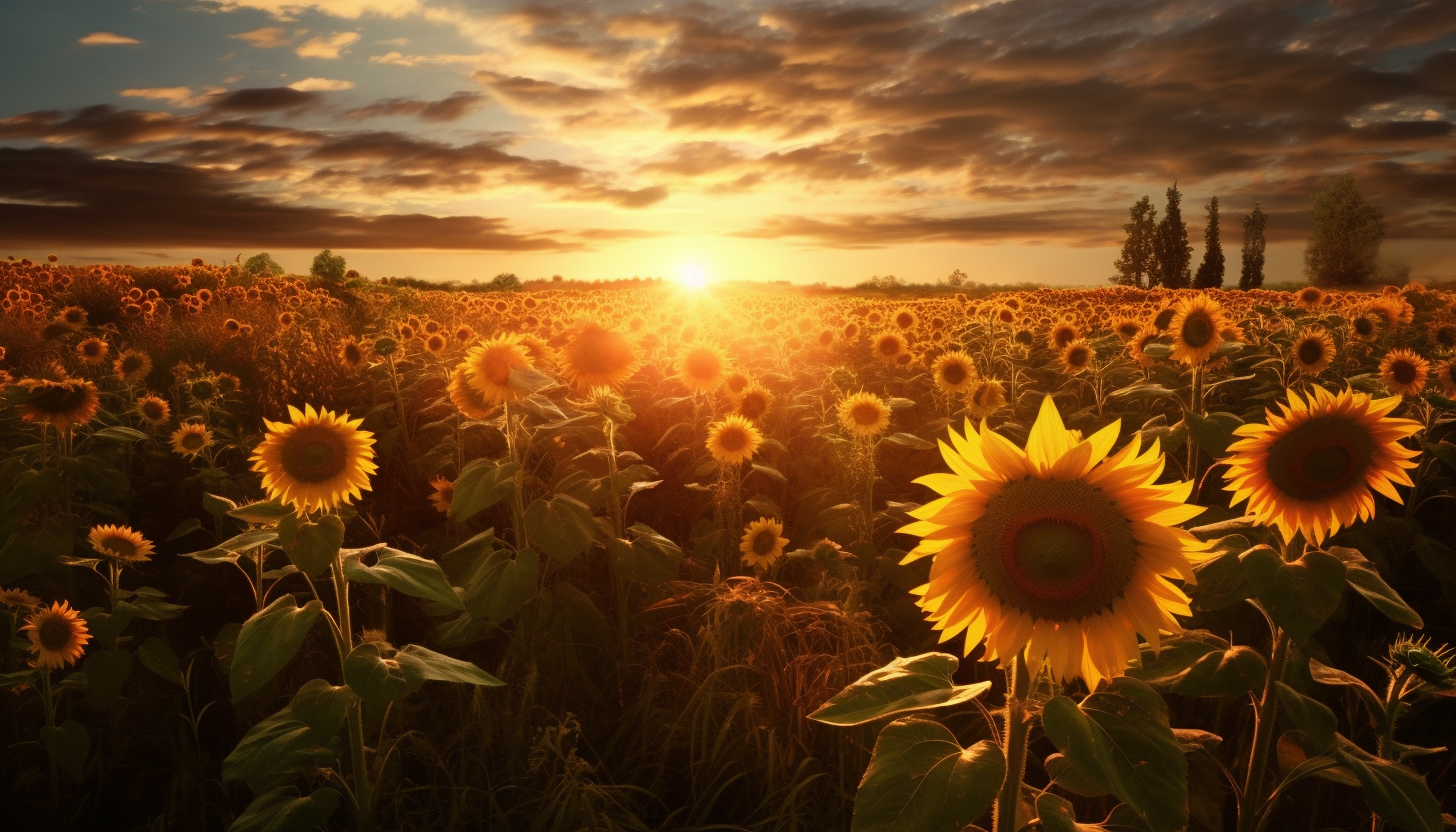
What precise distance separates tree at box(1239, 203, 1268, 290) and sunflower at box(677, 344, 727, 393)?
239 ft

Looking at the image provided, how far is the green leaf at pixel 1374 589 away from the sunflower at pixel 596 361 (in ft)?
10.5

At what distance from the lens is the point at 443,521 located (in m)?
Answer: 5.41

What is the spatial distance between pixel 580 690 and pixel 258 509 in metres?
1.59

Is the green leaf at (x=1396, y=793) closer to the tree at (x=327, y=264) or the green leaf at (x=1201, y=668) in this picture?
the green leaf at (x=1201, y=668)

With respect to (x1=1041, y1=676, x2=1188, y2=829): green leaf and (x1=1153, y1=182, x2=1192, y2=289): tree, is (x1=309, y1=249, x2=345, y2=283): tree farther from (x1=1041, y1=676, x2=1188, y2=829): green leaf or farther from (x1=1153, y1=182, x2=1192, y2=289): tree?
(x1=1153, y1=182, x2=1192, y2=289): tree

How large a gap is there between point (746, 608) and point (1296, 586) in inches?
80.2

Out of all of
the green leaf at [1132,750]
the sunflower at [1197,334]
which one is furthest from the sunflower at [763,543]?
the green leaf at [1132,750]

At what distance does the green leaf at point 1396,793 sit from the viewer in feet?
6.07

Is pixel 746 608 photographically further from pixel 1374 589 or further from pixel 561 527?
pixel 1374 589

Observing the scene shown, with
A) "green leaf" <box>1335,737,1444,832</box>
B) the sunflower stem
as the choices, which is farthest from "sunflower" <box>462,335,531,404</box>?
"green leaf" <box>1335,737,1444,832</box>

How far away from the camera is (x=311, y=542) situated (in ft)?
7.43

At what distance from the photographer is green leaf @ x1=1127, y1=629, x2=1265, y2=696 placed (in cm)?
189

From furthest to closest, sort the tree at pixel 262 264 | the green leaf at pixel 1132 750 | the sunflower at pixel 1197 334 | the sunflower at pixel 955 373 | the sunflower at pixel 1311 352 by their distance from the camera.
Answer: the tree at pixel 262 264 < the sunflower at pixel 955 373 < the sunflower at pixel 1311 352 < the sunflower at pixel 1197 334 < the green leaf at pixel 1132 750

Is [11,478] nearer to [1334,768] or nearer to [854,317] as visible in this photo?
[1334,768]
